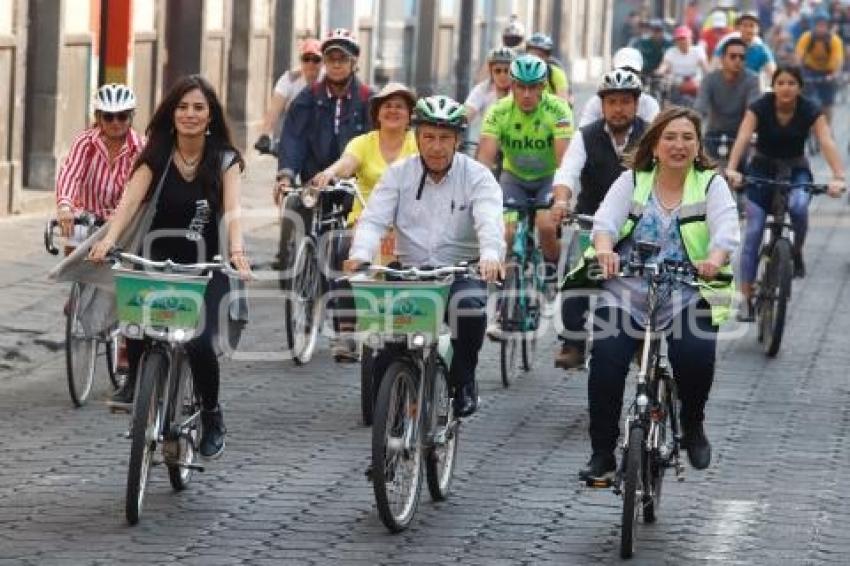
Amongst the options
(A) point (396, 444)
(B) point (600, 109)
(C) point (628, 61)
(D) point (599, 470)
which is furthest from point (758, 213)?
(A) point (396, 444)

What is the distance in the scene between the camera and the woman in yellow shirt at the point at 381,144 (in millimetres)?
13328

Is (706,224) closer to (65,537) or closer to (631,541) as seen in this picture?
(631,541)

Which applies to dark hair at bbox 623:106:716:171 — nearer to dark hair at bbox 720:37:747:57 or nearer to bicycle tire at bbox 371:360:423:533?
bicycle tire at bbox 371:360:423:533

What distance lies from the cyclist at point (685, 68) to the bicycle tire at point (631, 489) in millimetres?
26914

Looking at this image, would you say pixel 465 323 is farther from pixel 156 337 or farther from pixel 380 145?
pixel 380 145

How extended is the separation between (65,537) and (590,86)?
44.6 metres

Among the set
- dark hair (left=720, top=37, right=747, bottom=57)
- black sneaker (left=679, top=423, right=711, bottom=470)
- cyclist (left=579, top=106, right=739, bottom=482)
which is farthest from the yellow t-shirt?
dark hair (left=720, top=37, right=747, bottom=57)

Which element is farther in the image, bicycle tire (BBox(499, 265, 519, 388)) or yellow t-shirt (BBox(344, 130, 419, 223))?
bicycle tire (BBox(499, 265, 519, 388))

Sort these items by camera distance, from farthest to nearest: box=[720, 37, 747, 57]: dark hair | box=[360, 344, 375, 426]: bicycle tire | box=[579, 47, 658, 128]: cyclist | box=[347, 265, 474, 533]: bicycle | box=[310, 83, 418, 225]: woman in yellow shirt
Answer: box=[720, 37, 747, 57]: dark hair, box=[579, 47, 658, 128]: cyclist, box=[310, 83, 418, 225]: woman in yellow shirt, box=[360, 344, 375, 426]: bicycle tire, box=[347, 265, 474, 533]: bicycle

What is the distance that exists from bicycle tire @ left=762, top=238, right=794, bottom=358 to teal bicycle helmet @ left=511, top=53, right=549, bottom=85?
1964 millimetres

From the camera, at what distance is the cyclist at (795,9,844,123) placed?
1405 inches

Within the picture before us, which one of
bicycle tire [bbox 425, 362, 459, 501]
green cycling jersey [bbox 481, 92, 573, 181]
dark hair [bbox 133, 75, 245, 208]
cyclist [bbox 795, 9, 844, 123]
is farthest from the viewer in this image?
cyclist [bbox 795, 9, 844, 123]

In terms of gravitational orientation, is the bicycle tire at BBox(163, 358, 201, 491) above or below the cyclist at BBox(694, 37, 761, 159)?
below

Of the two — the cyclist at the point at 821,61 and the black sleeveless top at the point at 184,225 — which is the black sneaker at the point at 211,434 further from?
the cyclist at the point at 821,61
